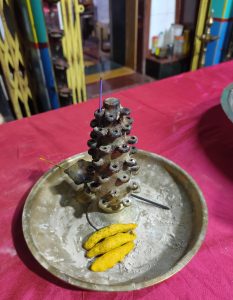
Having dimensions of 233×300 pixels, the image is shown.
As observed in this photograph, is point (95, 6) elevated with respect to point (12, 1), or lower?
lower

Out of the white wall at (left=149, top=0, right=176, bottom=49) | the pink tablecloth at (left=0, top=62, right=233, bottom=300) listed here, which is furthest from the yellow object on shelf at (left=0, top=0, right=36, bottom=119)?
the white wall at (left=149, top=0, right=176, bottom=49)

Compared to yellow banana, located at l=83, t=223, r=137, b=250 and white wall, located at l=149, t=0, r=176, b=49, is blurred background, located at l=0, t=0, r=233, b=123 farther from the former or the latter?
yellow banana, located at l=83, t=223, r=137, b=250

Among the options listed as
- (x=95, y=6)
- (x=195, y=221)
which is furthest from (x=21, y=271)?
(x=95, y=6)

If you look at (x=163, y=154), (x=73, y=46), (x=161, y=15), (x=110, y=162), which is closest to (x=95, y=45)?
(x=161, y=15)

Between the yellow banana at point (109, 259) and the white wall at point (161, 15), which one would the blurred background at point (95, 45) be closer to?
the white wall at point (161, 15)

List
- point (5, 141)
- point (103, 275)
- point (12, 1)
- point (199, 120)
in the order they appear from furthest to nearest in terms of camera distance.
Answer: point (12, 1) < point (199, 120) < point (5, 141) < point (103, 275)

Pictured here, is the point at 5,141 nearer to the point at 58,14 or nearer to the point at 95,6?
the point at 58,14

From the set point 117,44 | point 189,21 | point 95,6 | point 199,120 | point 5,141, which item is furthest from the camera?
point 95,6

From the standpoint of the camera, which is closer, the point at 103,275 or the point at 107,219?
the point at 103,275

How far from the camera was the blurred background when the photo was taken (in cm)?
157

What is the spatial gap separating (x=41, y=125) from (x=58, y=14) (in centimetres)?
100

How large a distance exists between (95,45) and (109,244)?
3247 millimetres

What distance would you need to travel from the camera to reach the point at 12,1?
1484 mm

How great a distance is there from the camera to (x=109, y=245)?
19.6 inches
